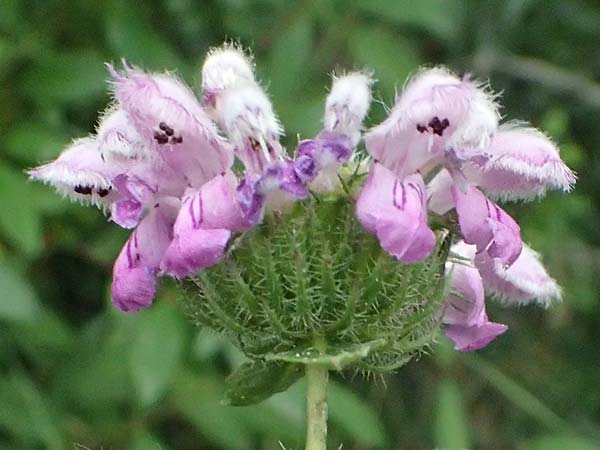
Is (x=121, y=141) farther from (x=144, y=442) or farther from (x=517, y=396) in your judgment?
(x=517, y=396)

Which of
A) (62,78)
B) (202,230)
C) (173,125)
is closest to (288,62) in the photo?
(62,78)

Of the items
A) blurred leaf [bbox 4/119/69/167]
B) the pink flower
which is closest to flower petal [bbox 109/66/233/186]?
the pink flower

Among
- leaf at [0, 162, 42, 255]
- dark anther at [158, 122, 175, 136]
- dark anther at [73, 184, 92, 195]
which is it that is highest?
leaf at [0, 162, 42, 255]

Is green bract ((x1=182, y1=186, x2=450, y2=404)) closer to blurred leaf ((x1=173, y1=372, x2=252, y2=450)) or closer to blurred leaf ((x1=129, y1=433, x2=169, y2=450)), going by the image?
blurred leaf ((x1=129, y1=433, x2=169, y2=450))

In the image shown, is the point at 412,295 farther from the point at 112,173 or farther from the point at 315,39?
the point at 315,39

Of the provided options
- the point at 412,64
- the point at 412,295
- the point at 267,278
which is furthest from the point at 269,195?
the point at 412,64
